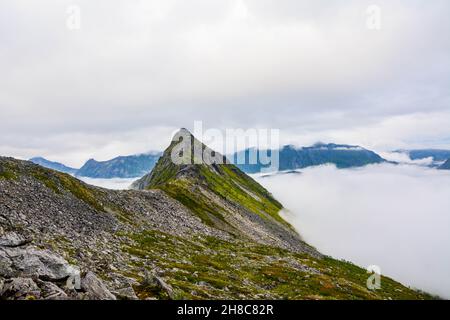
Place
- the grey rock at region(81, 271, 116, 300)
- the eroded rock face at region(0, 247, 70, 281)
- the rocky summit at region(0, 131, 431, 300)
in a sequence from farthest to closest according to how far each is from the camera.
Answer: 1. the rocky summit at region(0, 131, 431, 300)
2. the eroded rock face at region(0, 247, 70, 281)
3. the grey rock at region(81, 271, 116, 300)

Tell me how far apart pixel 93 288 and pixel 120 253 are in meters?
25.6

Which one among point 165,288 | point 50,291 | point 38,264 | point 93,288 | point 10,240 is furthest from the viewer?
point 10,240

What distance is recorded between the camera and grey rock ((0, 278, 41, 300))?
788 inches

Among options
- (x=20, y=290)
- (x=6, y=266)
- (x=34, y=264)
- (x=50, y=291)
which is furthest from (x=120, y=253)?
(x=20, y=290)

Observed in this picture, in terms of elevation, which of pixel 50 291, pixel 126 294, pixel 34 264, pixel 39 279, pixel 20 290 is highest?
pixel 34 264

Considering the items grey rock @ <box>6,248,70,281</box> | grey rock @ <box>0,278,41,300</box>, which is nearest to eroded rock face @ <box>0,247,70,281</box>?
grey rock @ <box>6,248,70,281</box>

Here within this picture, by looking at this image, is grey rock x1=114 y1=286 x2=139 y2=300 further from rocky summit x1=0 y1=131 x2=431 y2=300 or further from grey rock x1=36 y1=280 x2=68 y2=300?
grey rock x1=36 y1=280 x2=68 y2=300

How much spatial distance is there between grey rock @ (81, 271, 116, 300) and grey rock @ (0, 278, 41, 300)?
2.92 m

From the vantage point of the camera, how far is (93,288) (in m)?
23.1

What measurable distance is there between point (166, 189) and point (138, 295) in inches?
3582

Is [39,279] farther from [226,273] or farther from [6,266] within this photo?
[226,273]

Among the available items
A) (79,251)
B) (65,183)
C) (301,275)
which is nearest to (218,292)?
A: (79,251)

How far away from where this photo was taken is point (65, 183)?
244ft
